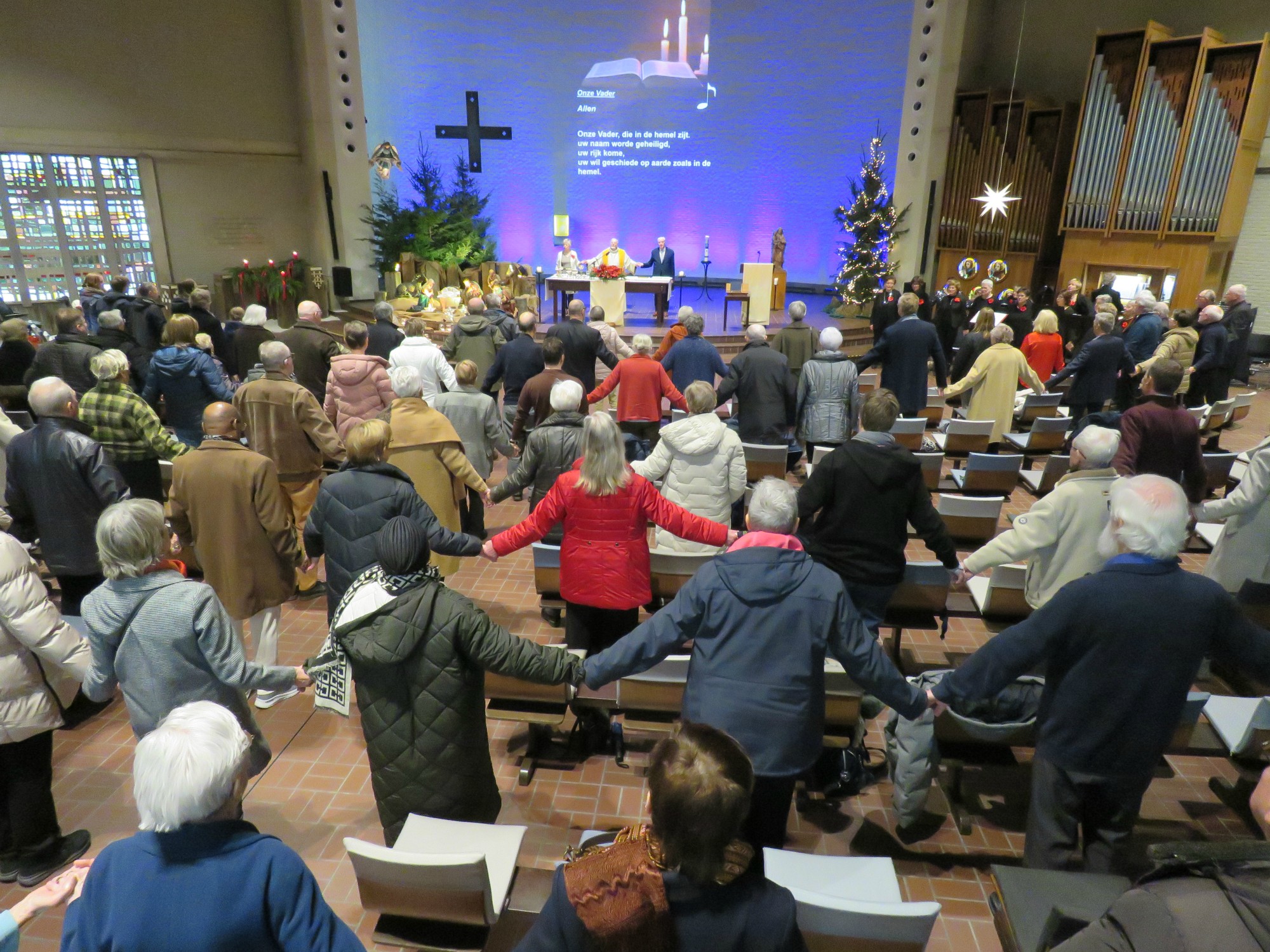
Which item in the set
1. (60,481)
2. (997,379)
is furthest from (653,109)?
(60,481)

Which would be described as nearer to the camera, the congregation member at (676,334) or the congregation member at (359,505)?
the congregation member at (359,505)

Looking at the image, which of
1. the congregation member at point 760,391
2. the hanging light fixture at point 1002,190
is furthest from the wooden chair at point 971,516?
the hanging light fixture at point 1002,190

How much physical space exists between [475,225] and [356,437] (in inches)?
Answer: 510

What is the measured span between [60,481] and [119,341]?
129 inches

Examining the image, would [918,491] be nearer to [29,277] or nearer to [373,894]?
[373,894]

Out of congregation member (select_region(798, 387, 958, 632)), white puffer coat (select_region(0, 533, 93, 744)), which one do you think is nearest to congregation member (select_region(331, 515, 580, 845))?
white puffer coat (select_region(0, 533, 93, 744))

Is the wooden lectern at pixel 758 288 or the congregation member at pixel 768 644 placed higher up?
the wooden lectern at pixel 758 288

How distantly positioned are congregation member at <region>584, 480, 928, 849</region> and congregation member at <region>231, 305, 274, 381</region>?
6.03 m

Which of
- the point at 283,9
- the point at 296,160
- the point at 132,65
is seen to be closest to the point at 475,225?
the point at 296,160

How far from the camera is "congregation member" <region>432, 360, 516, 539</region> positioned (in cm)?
513

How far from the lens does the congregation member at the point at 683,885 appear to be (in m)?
1.41

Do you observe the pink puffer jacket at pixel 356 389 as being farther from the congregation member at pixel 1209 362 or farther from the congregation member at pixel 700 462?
the congregation member at pixel 1209 362

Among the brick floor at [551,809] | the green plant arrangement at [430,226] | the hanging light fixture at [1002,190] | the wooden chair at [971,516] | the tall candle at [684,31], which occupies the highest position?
the tall candle at [684,31]

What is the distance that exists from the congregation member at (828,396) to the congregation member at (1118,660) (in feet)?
11.6
